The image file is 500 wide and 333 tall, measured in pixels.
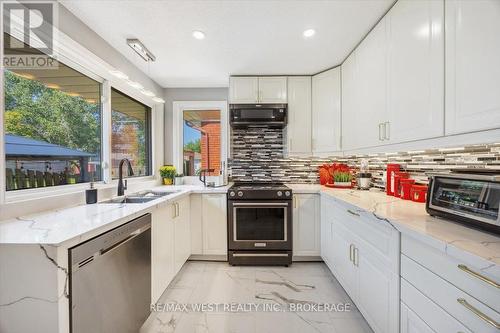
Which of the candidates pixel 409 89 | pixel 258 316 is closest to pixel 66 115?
pixel 258 316

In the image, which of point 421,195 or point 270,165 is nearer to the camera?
point 421,195

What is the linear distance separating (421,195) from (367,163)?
98 centimetres

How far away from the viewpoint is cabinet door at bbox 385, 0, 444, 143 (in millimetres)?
1272

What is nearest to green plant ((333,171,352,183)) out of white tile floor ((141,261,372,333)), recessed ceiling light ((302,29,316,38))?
white tile floor ((141,261,372,333))

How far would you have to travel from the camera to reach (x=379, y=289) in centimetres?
139

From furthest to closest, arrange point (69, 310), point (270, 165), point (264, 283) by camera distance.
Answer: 1. point (270, 165)
2. point (264, 283)
3. point (69, 310)

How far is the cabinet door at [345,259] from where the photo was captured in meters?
1.78

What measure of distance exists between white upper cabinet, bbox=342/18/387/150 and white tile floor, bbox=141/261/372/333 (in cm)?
142

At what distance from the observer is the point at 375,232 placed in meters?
1.43

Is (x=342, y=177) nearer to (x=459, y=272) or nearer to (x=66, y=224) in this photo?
(x=459, y=272)

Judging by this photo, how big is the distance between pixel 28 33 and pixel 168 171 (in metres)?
2.06

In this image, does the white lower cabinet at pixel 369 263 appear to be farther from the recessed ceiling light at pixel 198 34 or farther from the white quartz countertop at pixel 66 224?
the recessed ceiling light at pixel 198 34

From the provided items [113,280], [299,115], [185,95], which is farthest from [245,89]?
[113,280]

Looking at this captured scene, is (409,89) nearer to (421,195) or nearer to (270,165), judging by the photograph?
(421,195)
